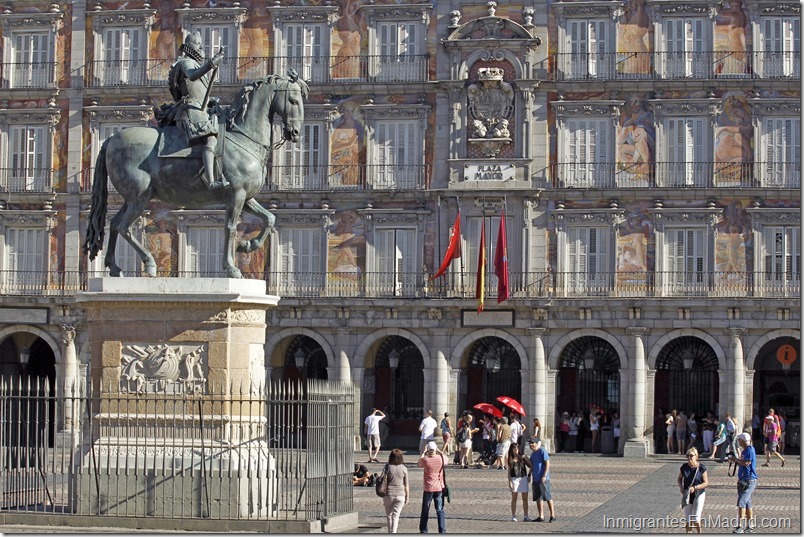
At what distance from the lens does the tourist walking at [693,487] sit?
2277 cm

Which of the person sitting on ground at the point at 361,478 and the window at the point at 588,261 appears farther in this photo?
the window at the point at 588,261

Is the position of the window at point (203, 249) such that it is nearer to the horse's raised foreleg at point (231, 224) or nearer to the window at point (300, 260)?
the window at point (300, 260)

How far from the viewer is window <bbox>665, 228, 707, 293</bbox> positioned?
47562mm

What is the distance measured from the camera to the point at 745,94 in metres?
47.7

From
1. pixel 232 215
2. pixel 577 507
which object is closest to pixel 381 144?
pixel 577 507

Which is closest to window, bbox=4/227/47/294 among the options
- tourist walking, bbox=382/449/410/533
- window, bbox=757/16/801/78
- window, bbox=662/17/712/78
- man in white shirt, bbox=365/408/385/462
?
man in white shirt, bbox=365/408/385/462

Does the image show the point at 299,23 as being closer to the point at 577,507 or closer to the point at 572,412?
the point at 572,412

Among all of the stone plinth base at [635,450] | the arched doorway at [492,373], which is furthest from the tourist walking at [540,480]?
the arched doorway at [492,373]

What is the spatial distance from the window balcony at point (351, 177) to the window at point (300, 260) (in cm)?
137

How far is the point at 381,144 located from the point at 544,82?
17.2 ft

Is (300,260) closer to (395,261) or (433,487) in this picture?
(395,261)

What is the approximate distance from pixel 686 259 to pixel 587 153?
4293mm

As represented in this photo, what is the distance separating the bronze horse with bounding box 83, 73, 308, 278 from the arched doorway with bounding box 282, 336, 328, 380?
27.3 m

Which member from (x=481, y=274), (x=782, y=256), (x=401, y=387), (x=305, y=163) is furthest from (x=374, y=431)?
(x=782, y=256)
